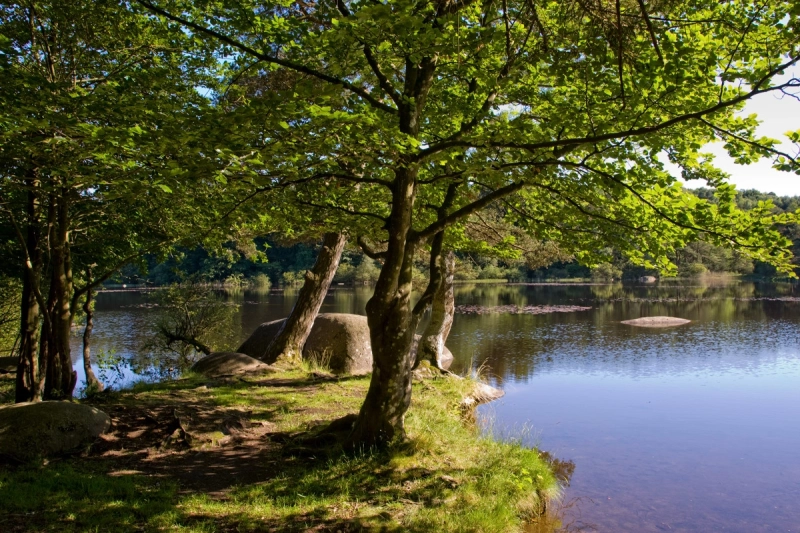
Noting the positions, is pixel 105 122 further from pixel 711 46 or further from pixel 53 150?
pixel 711 46

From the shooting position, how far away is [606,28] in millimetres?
5141

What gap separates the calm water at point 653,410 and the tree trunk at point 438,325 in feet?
5.44

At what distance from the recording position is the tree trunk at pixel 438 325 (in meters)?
12.9

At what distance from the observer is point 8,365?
47.7 ft

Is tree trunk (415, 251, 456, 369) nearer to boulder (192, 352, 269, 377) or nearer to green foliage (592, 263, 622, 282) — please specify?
boulder (192, 352, 269, 377)

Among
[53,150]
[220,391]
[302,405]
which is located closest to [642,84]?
[53,150]

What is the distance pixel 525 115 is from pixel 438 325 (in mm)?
7378

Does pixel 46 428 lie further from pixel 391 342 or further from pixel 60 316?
pixel 391 342

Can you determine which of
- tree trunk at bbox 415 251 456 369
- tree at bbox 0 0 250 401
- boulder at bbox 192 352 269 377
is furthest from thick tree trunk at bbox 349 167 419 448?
tree trunk at bbox 415 251 456 369

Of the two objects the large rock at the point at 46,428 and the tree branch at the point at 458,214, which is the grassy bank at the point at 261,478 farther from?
the tree branch at the point at 458,214

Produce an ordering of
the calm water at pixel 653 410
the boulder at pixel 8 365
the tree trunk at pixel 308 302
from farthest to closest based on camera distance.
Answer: the boulder at pixel 8 365, the tree trunk at pixel 308 302, the calm water at pixel 653 410

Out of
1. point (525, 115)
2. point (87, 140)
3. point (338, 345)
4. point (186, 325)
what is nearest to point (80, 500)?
point (87, 140)

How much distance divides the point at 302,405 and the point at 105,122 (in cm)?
498

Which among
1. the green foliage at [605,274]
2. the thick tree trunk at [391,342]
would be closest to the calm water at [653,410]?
the thick tree trunk at [391,342]
